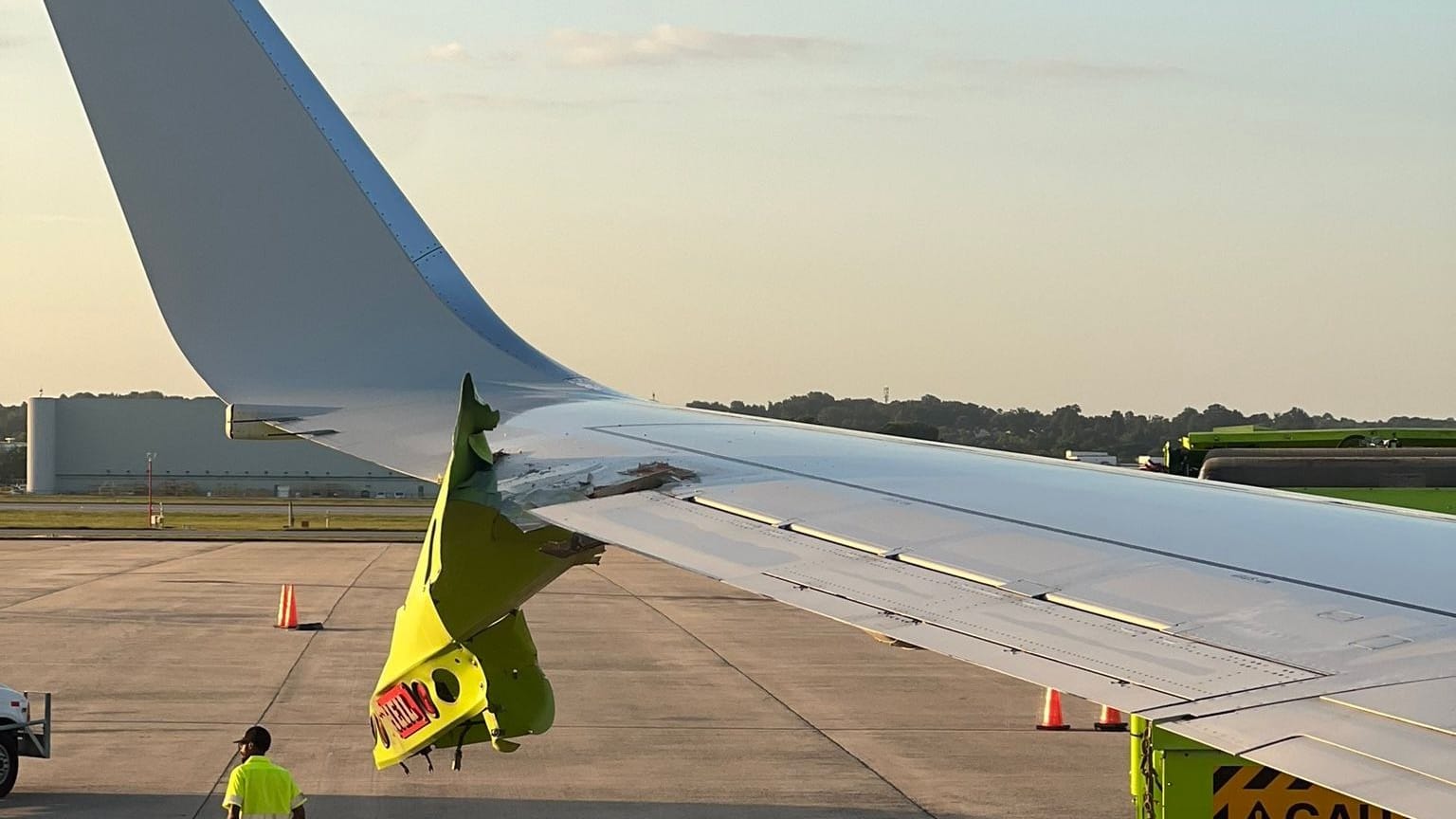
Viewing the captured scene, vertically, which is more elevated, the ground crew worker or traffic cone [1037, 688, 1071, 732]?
the ground crew worker

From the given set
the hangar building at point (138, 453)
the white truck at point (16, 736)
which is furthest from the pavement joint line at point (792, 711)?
the hangar building at point (138, 453)

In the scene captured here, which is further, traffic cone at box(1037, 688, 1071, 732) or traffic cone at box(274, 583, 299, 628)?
traffic cone at box(274, 583, 299, 628)

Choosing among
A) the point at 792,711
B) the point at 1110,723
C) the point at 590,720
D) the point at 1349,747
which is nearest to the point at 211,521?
the point at 590,720

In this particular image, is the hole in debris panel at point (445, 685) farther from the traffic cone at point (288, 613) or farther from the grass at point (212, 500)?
the grass at point (212, 500)

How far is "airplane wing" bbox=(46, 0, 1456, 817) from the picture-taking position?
2389 millimetres

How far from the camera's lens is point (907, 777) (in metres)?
14.0

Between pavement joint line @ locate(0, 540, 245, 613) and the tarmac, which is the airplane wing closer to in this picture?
the tarmac

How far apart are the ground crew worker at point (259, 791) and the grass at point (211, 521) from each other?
5022cm

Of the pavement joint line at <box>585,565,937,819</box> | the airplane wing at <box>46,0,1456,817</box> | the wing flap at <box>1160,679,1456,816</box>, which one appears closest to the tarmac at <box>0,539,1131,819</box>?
the pavement joint line at <box>585,565,937,819</box>

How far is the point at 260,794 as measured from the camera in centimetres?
931

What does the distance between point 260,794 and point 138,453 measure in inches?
3755

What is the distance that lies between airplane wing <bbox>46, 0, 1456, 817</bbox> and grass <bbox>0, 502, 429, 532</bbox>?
54.4 meters

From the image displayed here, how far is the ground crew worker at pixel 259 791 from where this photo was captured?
9312 millimetres

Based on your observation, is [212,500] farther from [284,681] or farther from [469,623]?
[469,623]
